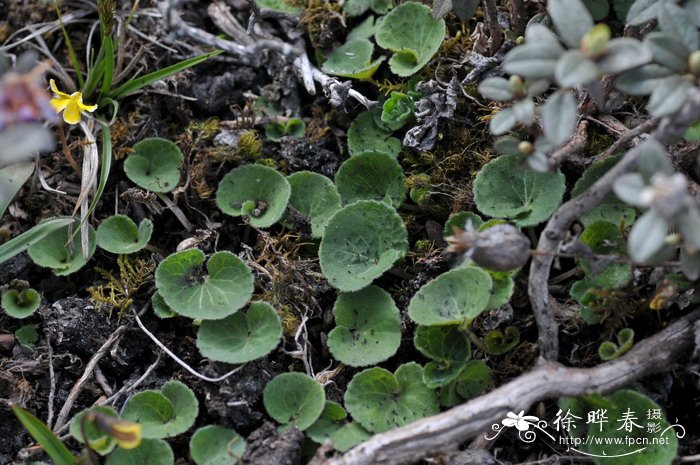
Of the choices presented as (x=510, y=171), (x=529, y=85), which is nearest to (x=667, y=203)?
(x=529, y=85)

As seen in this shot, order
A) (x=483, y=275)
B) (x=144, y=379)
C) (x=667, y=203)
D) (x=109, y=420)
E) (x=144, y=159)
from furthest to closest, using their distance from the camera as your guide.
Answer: (x=144, y=159) → (x=144, y=379) → (x=483, y=275) → (x=109, y=420) → (x=667, y=203)

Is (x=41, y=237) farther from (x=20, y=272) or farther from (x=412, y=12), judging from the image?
(x=412, y=12)

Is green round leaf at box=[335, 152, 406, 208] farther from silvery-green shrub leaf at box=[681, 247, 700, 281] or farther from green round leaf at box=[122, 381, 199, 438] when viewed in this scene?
silvery-green shrub leaf at box=[681, 247, 700, 281]

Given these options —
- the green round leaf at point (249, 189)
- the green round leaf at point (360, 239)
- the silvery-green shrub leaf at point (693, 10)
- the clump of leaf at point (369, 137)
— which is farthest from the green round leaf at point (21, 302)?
the silvery-green shrub leaf at point (693, 10)

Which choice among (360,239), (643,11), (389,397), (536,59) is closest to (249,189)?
(360,239)

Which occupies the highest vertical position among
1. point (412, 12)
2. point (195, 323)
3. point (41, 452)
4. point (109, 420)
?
point (412, 12)
